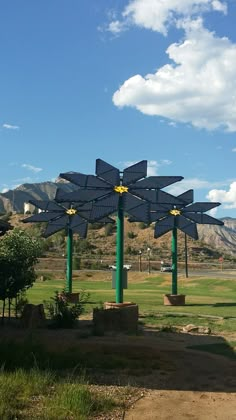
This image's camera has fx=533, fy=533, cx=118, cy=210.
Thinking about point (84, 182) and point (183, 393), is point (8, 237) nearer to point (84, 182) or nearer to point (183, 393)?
point (84, 182)

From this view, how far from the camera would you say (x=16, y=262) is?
21.3 metres

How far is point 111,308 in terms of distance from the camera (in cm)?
2123

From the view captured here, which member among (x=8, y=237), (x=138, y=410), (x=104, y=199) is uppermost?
(x=104, y=199)

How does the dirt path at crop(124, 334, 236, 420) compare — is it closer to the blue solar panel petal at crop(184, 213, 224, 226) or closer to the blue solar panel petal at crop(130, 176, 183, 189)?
the blue solar panel petal at crop(130, 176, 183, 189)

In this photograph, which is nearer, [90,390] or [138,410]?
[138,410]

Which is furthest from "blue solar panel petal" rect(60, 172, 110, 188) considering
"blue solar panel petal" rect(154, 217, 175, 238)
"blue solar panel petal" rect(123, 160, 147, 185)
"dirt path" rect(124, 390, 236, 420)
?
"dirt path" rect(124, 390, 236, 420)

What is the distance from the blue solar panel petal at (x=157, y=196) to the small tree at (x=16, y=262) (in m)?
5.93

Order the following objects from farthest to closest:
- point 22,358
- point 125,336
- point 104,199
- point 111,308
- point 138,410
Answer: point 104,199
point 111,308
point 125,336
point 22,358
point 138,410

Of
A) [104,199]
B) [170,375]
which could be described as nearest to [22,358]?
[170,375]

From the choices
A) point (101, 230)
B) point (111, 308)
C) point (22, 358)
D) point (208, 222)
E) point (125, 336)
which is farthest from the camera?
point (101, 230)

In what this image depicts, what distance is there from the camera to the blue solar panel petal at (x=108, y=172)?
84.3 feet

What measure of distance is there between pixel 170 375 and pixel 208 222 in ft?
76.8

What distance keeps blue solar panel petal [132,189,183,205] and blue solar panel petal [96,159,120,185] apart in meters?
1.03

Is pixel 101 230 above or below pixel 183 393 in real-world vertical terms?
above
